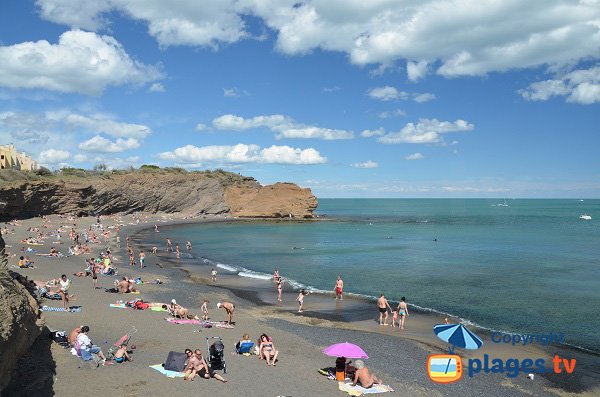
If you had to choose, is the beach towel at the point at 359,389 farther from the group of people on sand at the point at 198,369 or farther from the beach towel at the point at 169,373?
the beach towel at the point at 169,373

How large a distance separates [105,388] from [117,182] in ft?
250

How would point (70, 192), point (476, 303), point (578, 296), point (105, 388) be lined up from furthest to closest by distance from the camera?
point (70, 192) → point (578, 296) → point (476, 303) → point (105, 388)

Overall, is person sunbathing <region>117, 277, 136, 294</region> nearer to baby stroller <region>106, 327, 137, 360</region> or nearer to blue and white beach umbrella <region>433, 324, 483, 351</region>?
baby stroller <region>106, 327, 137, 360</region>

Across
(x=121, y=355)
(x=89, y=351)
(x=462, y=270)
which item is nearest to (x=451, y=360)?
(x=121, y=355)

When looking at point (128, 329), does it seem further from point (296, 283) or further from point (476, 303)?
point (476, 303)

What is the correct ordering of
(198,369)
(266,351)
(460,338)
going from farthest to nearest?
(460,338)
(266,351)
(198,369)

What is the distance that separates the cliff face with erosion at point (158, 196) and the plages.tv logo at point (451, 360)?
5785 centimetres

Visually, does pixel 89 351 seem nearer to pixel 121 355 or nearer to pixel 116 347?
pixel 121 355

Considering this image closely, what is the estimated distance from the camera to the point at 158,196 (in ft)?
285

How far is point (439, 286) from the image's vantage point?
26328 mm

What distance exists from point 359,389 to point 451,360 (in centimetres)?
483

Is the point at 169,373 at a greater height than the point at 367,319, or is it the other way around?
the point at 169,373

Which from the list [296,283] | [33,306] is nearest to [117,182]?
[296,283]

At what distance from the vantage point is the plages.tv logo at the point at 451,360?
1194 cm
